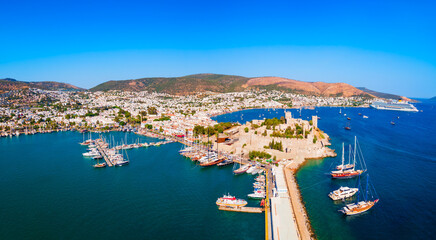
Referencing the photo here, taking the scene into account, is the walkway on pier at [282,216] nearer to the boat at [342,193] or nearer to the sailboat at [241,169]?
the boat at [342,193]

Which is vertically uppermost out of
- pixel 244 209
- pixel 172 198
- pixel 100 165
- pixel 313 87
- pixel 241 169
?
pixel 313 87

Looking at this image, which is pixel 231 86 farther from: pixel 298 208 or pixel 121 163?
pixel 298 208

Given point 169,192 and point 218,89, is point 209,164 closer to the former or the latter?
point 169,192

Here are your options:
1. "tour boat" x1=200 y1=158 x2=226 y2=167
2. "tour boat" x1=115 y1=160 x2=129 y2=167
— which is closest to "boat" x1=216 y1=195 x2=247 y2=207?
"tour boat" x1=200 y1=158 x2=226 y2=167

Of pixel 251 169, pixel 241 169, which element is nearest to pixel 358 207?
pixel 251 169

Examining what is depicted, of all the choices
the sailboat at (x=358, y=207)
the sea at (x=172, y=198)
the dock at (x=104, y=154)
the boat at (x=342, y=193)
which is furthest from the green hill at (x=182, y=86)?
the sailboat at (x=358, y=207)

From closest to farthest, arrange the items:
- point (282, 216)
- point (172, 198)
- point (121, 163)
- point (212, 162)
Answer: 1. point (282, 216)
2. point (172, 198)
3. point (212, 162)
4. point (121, 163)
